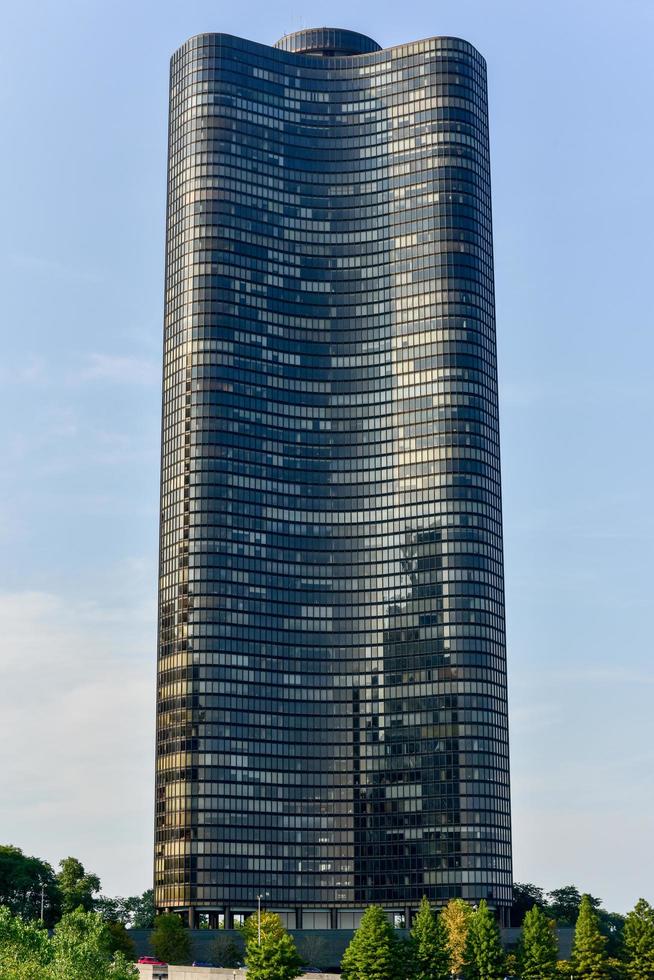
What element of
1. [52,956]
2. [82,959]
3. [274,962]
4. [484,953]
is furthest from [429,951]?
[82,959]

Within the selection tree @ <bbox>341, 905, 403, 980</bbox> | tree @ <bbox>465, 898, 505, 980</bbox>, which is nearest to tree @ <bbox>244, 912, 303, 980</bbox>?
tree @ <bbox>341, 905, 403, 980</bbox>

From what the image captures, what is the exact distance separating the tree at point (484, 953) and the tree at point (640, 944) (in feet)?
57.0

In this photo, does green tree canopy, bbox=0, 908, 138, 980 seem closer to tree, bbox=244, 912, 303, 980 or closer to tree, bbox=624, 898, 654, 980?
tree, bbox=244, 912, 303, 980

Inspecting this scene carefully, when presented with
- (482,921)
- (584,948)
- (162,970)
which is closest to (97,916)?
(162,970)

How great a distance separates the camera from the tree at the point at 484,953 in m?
194

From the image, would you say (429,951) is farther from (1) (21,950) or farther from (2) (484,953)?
(1) (21,950)

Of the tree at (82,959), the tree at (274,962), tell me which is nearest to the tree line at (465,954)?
the tree at (274,962)

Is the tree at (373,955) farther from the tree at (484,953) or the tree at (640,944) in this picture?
the tree at (640,944)

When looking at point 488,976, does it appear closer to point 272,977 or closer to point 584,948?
point 584,948

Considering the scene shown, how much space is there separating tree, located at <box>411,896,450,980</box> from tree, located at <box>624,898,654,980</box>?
25.3 m

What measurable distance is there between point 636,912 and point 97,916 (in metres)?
79.0

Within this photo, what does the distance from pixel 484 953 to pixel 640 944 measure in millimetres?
21357

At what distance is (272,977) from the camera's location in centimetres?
17050

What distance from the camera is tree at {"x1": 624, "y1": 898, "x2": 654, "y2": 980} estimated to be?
19238cm
